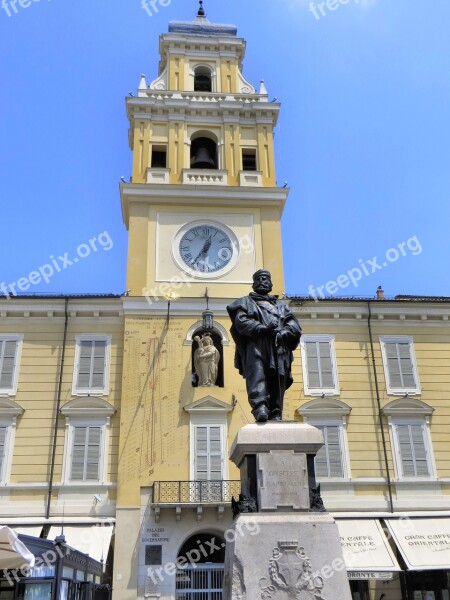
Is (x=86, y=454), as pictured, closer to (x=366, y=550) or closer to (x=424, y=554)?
(x=366, y=550)

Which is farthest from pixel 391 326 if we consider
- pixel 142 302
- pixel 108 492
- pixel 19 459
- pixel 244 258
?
pixel 19 459

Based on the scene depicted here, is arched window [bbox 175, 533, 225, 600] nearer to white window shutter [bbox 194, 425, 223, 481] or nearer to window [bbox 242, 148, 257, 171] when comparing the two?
white window shutter [bbox 194, 425, 223, 481]

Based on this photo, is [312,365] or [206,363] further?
[312,365]

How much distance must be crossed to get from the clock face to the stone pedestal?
51.5 ft

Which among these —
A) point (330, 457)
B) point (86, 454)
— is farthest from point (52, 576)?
point (330, 457)

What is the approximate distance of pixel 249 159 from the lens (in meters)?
25.5

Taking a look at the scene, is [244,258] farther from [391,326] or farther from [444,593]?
[444,593]

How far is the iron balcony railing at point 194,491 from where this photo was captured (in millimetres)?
18656

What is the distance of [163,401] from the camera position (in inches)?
792

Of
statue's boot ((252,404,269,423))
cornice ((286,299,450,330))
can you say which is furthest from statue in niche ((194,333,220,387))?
statue's boot ((252,404,269,423))

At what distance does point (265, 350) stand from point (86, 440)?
542 inches

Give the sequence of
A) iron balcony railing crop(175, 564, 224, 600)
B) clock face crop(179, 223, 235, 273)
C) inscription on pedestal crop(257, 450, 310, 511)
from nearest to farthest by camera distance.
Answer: inscription on pedestal crop(257, 450, 310, 511), iron balcony railing crop(175, 564, 224, 600), clock face crop(179, 223, 235, 273)

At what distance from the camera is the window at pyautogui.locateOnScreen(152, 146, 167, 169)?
983 inches

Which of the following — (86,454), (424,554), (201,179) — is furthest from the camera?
(201,179)
